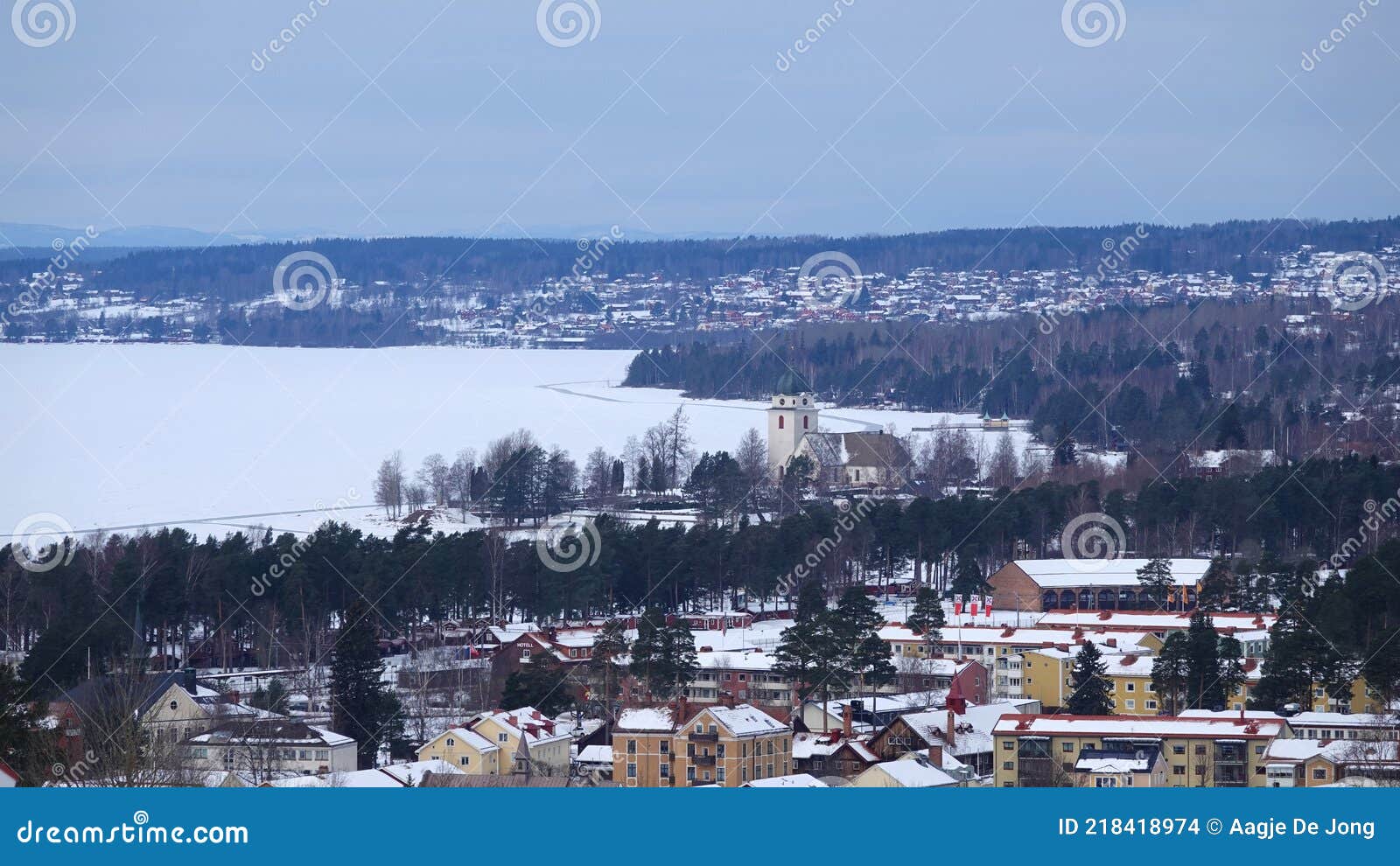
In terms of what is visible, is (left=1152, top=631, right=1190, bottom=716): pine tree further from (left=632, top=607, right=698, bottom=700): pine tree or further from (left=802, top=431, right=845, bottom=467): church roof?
(left=802, top=431, right=845, bottom=467): church roof

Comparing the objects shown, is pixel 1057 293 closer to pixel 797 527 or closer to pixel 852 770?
pixel 797 527

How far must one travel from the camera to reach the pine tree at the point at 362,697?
9789 millimetres

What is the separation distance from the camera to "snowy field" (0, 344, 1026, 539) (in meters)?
20.5

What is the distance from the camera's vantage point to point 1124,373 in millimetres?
35875

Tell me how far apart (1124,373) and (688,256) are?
38882 mm

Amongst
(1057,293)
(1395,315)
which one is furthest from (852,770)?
(1057,293)

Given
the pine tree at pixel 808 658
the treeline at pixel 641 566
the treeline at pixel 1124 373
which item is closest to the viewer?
the pine tree at pixel 808 658

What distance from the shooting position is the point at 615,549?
14.7m

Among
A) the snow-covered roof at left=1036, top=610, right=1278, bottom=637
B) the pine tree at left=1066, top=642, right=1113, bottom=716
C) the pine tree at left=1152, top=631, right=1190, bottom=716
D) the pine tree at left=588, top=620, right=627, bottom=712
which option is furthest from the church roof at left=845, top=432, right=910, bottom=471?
the pine tree at left=1152, top=631, right=1190, bottom=716

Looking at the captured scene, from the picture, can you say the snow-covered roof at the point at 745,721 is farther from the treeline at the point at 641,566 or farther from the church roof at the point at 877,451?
the church roof at the point at 877,451

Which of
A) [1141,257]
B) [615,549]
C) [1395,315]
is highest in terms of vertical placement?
[1141,257]

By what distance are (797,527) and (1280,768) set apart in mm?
6879

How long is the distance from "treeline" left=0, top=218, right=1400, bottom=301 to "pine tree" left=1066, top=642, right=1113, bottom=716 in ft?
168

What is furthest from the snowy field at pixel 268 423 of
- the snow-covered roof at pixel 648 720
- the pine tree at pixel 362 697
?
the snow-covered roof at pixel 648 720
